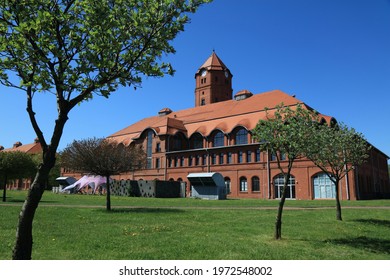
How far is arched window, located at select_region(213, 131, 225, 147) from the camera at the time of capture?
175ft

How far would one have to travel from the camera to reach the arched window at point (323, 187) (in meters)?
40.5

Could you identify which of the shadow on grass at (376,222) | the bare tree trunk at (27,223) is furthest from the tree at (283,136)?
the bare tree trunk at (27,223)

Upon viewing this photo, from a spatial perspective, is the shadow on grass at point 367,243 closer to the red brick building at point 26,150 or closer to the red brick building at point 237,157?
the red brick building at point 237,157

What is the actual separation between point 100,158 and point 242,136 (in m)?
31.0

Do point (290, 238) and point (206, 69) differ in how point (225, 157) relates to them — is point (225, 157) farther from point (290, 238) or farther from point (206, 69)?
point (290, 238)

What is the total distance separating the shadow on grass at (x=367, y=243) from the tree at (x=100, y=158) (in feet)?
49.9

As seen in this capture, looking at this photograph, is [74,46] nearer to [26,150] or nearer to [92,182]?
[92,182]

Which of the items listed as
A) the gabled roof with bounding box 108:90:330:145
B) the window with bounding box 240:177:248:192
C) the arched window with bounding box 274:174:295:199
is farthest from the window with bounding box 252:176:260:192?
the gabled roof with bounding box 108:90:330:145

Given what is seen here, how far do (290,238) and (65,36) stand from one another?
856cm

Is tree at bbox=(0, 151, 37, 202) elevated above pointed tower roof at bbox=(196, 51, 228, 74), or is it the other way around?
pointed tower roof at bbox=(196, 51, 228, 74)

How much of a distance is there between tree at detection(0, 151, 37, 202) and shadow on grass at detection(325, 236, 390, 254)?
28316mm

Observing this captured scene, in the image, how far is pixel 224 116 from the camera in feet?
184

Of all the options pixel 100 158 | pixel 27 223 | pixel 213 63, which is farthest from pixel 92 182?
pixel 27 223

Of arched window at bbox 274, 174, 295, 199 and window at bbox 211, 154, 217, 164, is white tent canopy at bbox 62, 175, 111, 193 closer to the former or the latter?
window at bbox 211, 154, 217, 164
